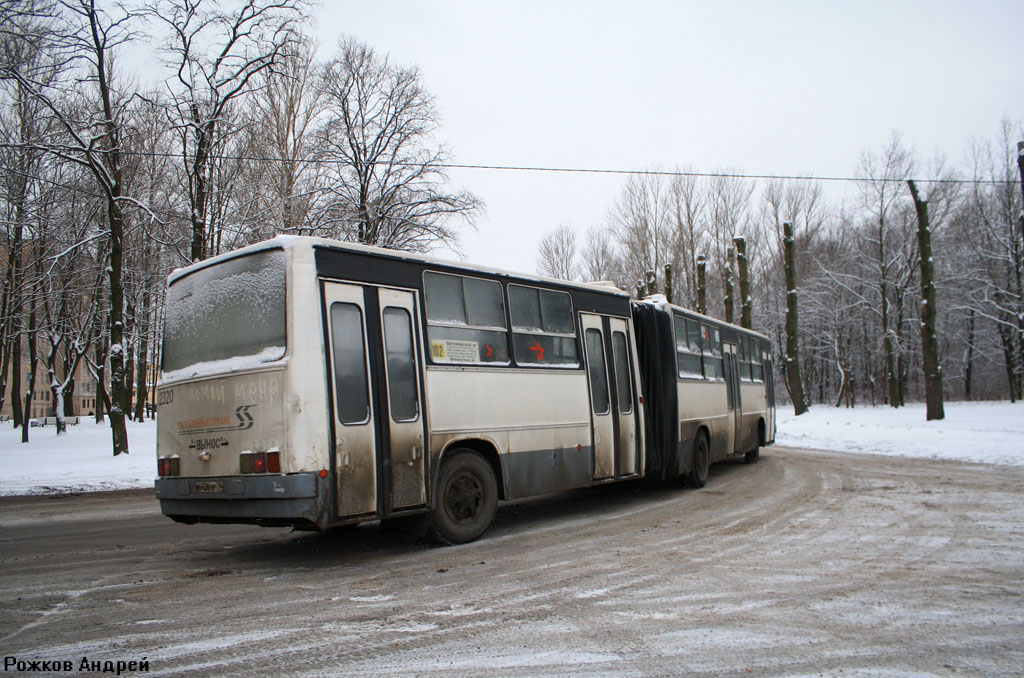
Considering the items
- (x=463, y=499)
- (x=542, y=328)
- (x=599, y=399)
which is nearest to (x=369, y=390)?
(x=463, y=499)

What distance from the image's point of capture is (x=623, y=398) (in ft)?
35.1

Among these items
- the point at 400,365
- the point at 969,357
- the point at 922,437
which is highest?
the point at 400,365

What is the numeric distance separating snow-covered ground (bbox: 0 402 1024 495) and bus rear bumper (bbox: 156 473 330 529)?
10056 mm

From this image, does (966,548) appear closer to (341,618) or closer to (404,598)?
(404,598)

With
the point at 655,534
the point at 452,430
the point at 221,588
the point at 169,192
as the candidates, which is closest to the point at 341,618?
→ the point at 221,588

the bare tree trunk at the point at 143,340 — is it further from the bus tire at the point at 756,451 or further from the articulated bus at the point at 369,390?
the articulated bus at the point at 369,390

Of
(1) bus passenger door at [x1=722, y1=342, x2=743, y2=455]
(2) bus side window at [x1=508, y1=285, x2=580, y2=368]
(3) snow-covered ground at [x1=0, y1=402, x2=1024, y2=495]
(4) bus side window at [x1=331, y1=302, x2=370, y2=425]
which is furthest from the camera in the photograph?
(3) snow-covered ground at [x1=0, y1=402, x2=1024, y2=495]

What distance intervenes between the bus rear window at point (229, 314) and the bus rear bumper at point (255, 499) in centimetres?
109

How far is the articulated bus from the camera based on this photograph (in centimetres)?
639

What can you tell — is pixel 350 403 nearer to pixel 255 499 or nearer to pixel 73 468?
pixel 255 499

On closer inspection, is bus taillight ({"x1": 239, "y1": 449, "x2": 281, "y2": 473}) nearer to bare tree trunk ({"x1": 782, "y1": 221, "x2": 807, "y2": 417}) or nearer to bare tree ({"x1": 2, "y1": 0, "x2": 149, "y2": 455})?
bare tree ({"x1": 2, "y1": 0, "x2": 149, "y2": 455})

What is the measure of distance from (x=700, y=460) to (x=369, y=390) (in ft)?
25.9

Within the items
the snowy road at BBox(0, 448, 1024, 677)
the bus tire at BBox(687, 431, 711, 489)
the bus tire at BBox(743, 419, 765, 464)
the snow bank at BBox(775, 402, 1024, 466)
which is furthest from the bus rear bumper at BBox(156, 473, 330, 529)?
the snow bank at BBox(775, 402, 1024, 466)

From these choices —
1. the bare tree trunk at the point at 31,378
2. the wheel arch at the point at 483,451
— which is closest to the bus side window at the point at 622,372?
the wheel arch at the point at 483,451
